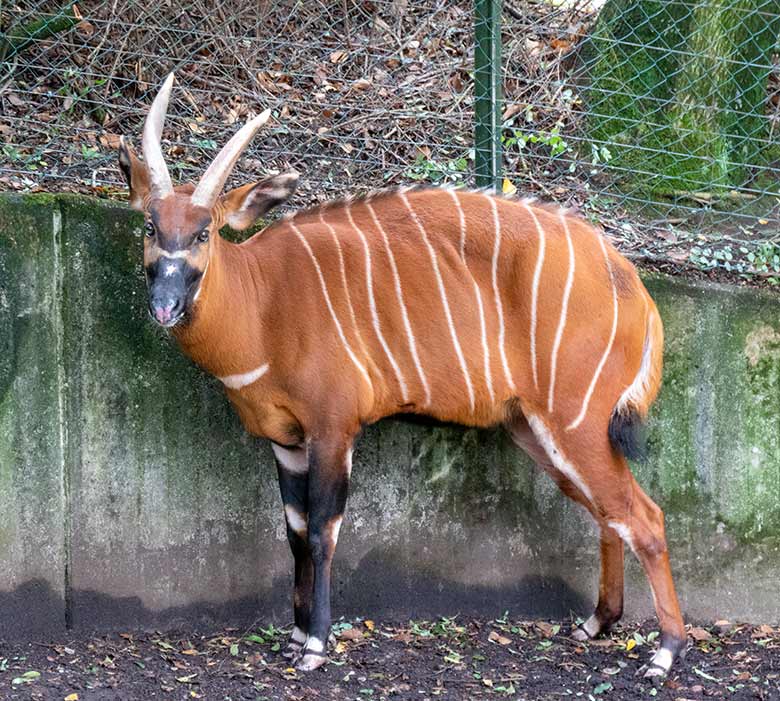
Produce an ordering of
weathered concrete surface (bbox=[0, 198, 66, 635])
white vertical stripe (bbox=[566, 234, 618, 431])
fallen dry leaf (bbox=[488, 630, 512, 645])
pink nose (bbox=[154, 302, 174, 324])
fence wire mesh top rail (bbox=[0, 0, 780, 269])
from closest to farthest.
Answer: pink nose (bbox=[154, 302, 174, 324]) < white vertical stripe (bbox=[566, 234, 618, 431]) < weathered concrete surface (bbox=[0, 198, 66, 635]) < fallen dry leaf (bbox=[488, 630, 512, 645]) < fence wire mesh top rail (bbox=[0, 0, 780, 269])

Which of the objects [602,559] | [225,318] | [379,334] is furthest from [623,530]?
[225,318]

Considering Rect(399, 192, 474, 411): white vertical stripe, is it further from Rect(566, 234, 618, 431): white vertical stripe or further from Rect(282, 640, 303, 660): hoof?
Rect(282, 640, 303, 660): hoof

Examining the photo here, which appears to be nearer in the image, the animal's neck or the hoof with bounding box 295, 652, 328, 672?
the animal's neck

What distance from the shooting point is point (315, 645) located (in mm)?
4754

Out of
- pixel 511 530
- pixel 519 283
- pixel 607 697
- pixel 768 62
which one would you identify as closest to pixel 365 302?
pixel 519 283

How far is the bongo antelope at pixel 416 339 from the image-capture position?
470 centimetres

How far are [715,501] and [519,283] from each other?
165 centimetres

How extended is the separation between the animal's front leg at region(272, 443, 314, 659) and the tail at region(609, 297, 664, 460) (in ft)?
4.15

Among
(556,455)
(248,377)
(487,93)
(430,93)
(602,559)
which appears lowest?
(602,559)

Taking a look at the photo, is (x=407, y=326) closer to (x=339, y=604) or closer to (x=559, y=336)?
(x=559, y=336)

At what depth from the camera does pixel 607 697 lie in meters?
4.77

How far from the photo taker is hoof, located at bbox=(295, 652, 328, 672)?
15.5ft

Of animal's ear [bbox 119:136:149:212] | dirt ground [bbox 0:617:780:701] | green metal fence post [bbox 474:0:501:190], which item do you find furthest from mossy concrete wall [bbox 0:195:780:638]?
green metal fence post [bbox 474:0:501:190]

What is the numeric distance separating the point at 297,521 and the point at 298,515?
0.08 feet
